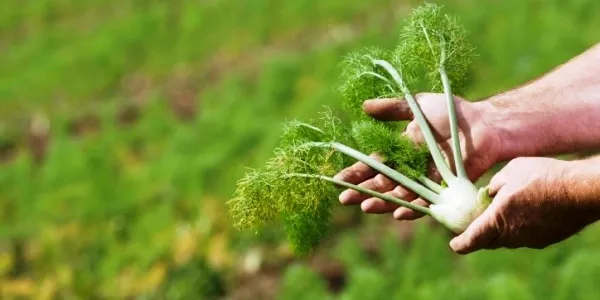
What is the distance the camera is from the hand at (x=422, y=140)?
94.0 inches

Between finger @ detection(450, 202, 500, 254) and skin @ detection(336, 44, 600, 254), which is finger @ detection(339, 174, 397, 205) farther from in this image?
finger @ detection(450, 202, 500, 254)

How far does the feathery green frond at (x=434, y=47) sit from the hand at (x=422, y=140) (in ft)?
0.21

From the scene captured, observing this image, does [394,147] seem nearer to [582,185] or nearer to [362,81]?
[362,81]

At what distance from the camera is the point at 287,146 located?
2396 mm

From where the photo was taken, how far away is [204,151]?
233 inches

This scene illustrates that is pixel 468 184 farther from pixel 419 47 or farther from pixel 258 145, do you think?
pixel 258 145

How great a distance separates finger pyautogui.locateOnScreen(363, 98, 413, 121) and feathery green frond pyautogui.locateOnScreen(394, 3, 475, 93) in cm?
11

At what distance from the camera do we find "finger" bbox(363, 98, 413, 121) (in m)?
2.41

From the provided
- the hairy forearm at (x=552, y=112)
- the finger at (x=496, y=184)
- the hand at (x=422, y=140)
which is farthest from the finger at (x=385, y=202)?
the hairy forearm at (x=552, y=112)

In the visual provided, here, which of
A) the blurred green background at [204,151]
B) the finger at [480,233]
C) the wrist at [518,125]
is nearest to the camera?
the finger at [480,233]

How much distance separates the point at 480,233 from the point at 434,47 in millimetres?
534

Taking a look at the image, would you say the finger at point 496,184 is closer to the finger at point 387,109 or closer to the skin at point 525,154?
the skin at point 525,154

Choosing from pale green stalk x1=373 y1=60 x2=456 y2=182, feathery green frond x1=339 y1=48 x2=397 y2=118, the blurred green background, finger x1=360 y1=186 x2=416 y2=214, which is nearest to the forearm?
pale green stalk x1=373 y1=60 x2=456 y2=182

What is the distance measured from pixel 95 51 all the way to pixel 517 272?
465cm
